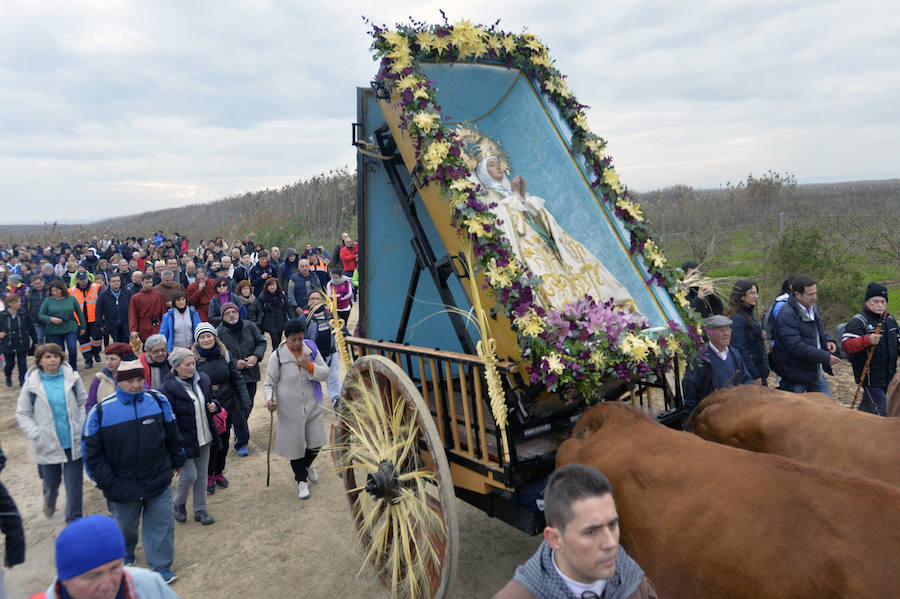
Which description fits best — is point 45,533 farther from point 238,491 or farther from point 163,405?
point 163,405

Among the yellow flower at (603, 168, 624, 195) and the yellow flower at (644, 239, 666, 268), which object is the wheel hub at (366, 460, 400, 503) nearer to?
the yellow flower at (644, 239, 666, 268)

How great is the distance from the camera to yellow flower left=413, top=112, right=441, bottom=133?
3.75 metres

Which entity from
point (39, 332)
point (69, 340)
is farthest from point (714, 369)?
point (39, 332)

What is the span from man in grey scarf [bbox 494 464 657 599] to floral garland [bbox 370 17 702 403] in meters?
1.30

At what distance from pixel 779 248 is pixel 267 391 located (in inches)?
369

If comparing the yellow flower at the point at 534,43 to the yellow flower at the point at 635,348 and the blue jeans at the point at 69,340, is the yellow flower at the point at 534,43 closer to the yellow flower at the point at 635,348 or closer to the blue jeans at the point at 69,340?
the yellow flower at the point at 635,348

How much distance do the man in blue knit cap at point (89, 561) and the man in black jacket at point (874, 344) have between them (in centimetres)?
620

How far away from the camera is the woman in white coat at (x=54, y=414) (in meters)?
4.99

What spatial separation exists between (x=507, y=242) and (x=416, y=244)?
3.75 feet

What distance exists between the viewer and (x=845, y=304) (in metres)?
9.57

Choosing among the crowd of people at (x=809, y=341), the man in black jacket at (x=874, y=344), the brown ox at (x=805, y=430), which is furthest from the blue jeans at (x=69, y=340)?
the man in black jacket at (x=874, y=344)

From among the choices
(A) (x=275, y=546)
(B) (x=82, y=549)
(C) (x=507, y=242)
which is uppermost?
(C) (x=507, y=242)

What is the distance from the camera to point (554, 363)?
310 centimetres

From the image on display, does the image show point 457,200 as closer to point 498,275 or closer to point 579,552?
point 498,275
